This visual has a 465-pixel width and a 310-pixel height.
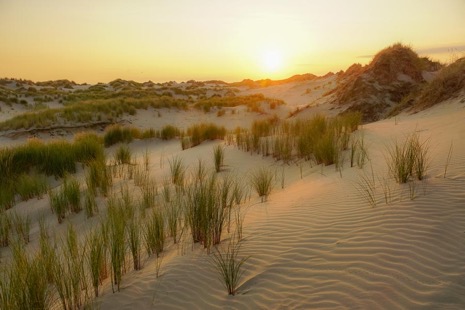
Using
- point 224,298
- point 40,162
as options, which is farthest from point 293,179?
point 40,162

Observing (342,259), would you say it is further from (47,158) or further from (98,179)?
(47,158)

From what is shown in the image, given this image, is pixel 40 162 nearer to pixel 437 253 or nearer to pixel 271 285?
pixel 271 285

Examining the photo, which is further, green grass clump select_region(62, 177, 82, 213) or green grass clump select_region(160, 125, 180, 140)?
green grass clump select_region(160, 125, 180, 140)

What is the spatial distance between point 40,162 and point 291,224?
27.9ft

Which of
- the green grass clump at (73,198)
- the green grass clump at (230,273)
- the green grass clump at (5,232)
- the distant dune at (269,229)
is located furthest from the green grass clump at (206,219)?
the green grass clump at (5,232)

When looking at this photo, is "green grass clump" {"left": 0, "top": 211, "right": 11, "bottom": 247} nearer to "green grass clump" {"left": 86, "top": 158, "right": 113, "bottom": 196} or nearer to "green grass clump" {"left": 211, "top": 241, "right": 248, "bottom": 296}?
"green grass clump" {"left": 86, "top": 158, "right": 113, "bottom": 196}

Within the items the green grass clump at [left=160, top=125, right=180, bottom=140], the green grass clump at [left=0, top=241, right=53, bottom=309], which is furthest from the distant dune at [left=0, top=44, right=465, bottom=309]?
the green grass clump at [left=160, top=125, right=180, bottom=140]

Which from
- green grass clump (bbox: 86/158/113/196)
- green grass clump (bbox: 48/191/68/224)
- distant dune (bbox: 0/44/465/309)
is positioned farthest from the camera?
green grass clump (bbox: 86/158/113/196)

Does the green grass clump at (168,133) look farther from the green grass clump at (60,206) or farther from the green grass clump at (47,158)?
the green grass clump at (60,206)

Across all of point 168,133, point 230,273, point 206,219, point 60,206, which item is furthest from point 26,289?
point 168,133

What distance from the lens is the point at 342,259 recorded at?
3445 millimetres

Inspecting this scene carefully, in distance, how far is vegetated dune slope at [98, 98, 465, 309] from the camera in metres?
2.96

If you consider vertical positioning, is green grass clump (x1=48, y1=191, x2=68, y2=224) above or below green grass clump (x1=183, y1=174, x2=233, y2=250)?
below

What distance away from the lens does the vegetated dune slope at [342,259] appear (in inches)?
116
